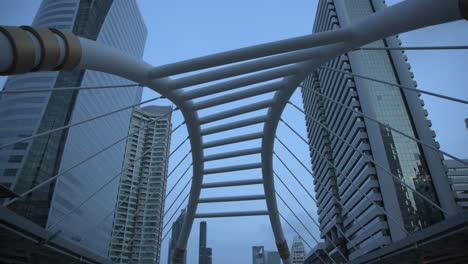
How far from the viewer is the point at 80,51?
8211mm

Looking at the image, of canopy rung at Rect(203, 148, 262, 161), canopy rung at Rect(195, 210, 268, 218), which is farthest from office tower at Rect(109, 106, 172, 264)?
canopy rung at Rect(203, 148, 262, 161)

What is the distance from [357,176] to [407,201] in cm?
1286

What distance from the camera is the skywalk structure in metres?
6.91

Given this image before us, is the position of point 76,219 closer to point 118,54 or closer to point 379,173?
point 379,173

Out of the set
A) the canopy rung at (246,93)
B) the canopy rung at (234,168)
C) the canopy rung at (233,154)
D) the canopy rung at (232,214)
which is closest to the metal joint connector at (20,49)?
the canopy rung at (246,93)

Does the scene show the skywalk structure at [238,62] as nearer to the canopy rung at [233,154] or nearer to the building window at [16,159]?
the canopy rung at [233,154]

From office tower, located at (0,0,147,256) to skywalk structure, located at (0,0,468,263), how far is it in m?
49.0

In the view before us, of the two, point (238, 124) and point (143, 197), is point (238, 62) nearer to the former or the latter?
point (238, 124)

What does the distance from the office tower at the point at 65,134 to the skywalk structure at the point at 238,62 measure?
4900cm

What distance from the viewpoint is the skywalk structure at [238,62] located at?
22.7ft

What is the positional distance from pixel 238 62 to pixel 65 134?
72437 mm

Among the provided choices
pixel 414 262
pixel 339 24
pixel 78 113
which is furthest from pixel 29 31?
pixel 339 24

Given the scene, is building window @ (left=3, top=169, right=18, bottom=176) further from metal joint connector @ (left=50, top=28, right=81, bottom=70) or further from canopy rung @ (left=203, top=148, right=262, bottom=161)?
metal joint connector @ (left=50, top=28, right=81, bottom=70)

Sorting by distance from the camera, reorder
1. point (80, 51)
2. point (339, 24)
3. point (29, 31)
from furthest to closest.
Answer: point (339, 24) → point (80, 51) → point (29, 31)
